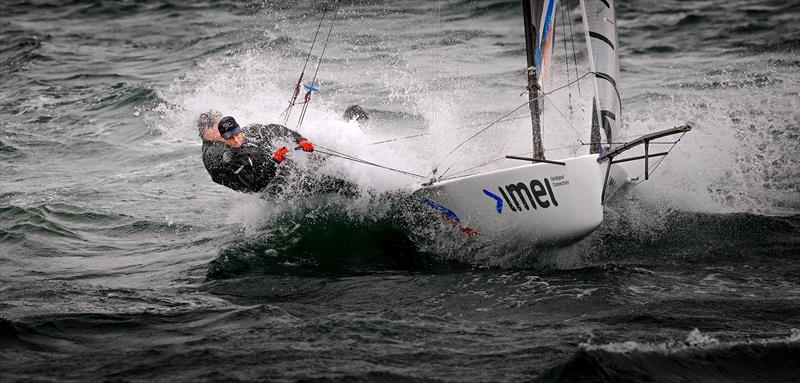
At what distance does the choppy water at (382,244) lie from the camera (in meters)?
4.71

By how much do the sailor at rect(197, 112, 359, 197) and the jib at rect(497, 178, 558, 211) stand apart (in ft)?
4.97

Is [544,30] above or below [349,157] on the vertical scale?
above

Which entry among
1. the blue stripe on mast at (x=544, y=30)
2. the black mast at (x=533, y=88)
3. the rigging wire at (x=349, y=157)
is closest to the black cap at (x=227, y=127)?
the rigging wire at (x=349, y=157)

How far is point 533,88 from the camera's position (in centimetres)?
666

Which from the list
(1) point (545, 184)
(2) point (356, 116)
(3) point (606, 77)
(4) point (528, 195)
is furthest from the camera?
(2) point (356, 116)

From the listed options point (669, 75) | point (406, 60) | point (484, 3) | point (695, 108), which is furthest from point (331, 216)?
point (484, 3)

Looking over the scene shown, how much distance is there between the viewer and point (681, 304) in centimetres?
547

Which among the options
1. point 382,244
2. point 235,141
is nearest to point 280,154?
point 235,141

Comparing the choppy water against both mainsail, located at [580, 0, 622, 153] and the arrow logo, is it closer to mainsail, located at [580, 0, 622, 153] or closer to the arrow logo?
the arrow logo

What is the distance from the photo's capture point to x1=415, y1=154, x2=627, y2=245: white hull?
602cm

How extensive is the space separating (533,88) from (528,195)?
38.0 inches

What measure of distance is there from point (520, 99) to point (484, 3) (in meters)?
7.03

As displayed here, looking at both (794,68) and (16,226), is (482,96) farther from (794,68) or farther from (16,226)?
(16,226)

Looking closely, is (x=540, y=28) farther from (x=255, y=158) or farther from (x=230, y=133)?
(x=230, y=133)
